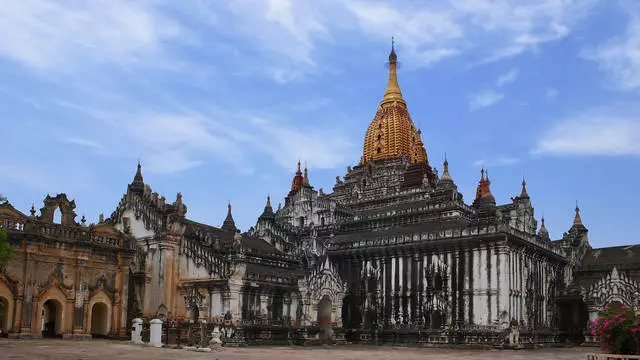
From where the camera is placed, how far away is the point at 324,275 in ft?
176

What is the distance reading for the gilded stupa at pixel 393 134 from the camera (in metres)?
85.1

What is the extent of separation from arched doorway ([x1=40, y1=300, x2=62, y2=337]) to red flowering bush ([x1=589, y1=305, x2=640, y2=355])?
32.9 metres

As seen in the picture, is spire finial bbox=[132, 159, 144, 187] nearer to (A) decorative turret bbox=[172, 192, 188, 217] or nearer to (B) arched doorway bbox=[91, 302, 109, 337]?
(A) decorative turret bbox=[172, 192, 188, 217]

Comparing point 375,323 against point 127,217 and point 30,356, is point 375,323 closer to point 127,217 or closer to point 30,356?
point 127,217

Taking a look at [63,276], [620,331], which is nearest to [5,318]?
[63,276]

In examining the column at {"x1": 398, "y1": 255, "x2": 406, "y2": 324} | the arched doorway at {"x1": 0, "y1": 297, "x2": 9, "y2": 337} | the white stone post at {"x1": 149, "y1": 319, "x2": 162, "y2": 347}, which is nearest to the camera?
the white stone post at {"x1": 149, "y1": 319, "x2": 162, "y2": 347}

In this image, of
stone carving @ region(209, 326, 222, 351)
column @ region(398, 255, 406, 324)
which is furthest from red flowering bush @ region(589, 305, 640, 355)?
column @ region(398, 255, 406, 324)

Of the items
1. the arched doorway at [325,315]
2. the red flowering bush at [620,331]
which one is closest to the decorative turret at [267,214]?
the arched doorway at [325,315]

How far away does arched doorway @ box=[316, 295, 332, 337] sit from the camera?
5369 centimetres

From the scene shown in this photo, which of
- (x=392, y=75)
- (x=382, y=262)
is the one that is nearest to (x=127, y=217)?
(x=382, y=262)

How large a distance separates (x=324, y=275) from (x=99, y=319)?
16865 millimetres

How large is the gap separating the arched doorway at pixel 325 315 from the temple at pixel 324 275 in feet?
0.40

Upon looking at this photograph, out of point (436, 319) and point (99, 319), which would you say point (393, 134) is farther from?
point (99, 319)

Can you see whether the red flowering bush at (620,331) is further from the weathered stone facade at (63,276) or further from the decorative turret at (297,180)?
the decorative turret at (297,180)
